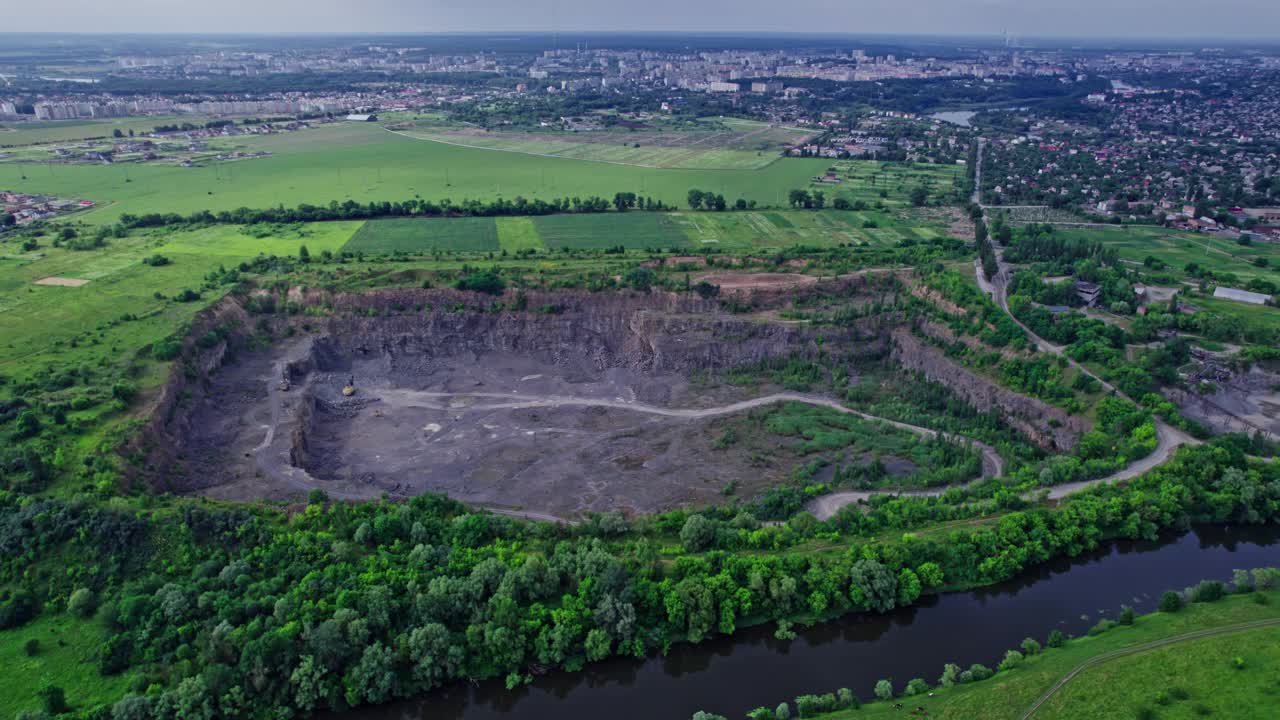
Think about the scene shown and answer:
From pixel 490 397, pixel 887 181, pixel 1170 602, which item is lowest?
pixel 1170 602

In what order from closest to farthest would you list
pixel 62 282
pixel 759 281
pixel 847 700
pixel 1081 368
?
pixel 847 700 → pixel 1081 368 → pixel 62 282 → pixel 759 281

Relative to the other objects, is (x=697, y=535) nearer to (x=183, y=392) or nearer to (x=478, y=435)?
(x=478, y=435)

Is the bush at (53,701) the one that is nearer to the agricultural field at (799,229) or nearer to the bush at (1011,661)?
the bush at (1011,661)

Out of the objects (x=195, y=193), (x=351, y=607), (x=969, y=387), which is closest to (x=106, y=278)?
(x=195, y=193)

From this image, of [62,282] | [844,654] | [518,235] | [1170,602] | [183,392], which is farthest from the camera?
[518,235]

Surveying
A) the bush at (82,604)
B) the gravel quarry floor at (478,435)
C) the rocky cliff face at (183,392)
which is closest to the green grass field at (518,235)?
the gravel quarry floor at (478,435)

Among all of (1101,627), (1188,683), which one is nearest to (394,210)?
(1101,627)

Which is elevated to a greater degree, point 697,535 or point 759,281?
point 759,281
